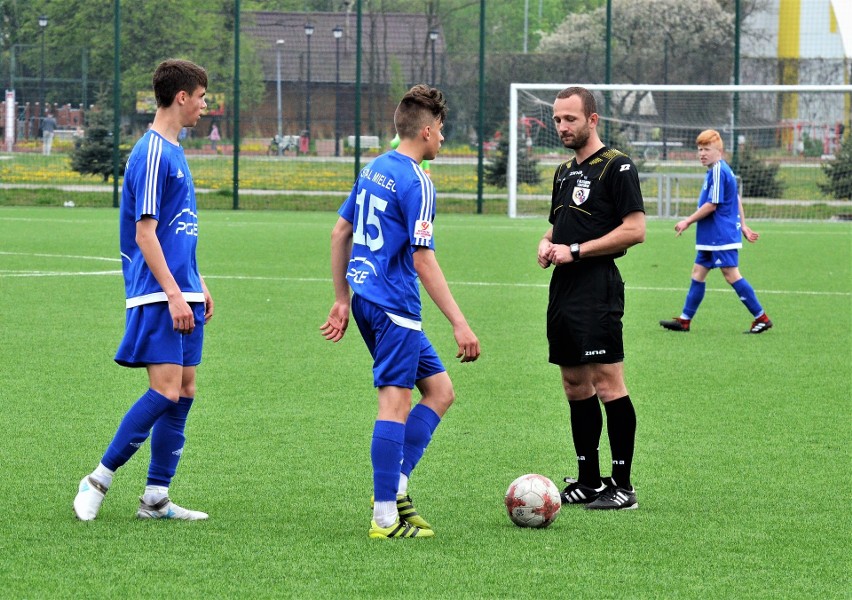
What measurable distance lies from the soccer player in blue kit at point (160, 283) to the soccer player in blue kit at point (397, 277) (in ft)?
2.22

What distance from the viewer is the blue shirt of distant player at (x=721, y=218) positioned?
11.9 meters

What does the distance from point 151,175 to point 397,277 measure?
3.35ft

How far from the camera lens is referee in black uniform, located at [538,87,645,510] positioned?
5.65 metres

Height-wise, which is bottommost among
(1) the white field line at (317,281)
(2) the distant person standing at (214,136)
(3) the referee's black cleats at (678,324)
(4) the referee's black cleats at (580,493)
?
(4) the referee's black cleats at (580,493)

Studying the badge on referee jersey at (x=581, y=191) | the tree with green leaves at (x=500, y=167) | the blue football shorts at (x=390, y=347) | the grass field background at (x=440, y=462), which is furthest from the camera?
the tree with green leaves at (x=500, y=167)

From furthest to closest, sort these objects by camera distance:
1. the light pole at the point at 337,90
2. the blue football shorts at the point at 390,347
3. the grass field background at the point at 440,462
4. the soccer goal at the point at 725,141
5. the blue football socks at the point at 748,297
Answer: the light pole at the point at 337,90 → the soccer goal at the point at 725,141 → the blue football socks at the point at 748,297 → the blue football shorts at the point at 390,347 → the grass field background at the point at 440,462

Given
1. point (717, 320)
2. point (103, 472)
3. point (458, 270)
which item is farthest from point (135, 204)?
point (458, 270)

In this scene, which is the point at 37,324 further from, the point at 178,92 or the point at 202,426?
the point at 178,92

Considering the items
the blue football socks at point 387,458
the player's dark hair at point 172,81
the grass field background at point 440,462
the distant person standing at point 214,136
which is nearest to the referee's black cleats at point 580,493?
the grass field background at point 440,462

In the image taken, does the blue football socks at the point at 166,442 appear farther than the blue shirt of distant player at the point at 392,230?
Yes

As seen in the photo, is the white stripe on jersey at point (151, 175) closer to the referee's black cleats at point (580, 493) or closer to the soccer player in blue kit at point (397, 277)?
the soccer player in blue kit at point (397, 277)

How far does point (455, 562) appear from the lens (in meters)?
4.71

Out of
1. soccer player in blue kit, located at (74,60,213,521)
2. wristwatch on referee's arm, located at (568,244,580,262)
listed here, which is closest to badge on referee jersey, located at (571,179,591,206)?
wristwatch on referee's arm, located at (568,244,580,262)

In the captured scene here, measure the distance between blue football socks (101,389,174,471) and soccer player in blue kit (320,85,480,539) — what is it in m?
0.85
